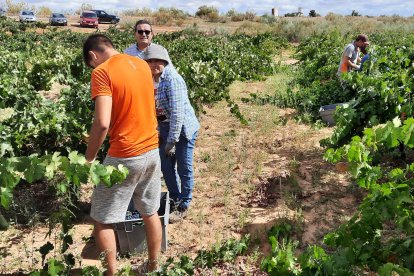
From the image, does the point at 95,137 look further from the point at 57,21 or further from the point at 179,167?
the point at 57,21

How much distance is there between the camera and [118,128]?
9.30ft

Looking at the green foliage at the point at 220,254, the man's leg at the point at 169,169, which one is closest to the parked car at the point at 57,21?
the man's leg at the point at 169,169

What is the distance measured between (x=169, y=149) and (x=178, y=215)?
84cm

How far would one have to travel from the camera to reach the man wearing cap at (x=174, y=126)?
367 cm

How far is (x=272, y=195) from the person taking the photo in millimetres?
4906

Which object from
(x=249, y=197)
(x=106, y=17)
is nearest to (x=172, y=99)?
(x=249, y=197)

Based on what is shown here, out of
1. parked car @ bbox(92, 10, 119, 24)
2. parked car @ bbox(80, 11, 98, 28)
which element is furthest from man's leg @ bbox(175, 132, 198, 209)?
parked car @ bbox(92, 10, 119, 24)

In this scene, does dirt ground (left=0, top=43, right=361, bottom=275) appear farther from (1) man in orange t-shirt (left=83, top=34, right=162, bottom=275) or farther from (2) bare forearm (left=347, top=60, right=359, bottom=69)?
(2) bare forearm (left=347, top=60, right=359, bottom=69)

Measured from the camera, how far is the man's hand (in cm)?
379

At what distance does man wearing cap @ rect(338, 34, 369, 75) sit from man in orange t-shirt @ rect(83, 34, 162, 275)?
581 centimetres

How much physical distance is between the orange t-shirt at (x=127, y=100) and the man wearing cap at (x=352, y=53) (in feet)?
19.0

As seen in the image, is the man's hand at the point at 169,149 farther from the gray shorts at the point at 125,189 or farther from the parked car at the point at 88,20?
the parked car at the point at 88,20

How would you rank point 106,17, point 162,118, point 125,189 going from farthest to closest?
1. point 106,17
2. point 162,118
3. point 125,189

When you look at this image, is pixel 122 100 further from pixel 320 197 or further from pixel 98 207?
pixel 320 197
